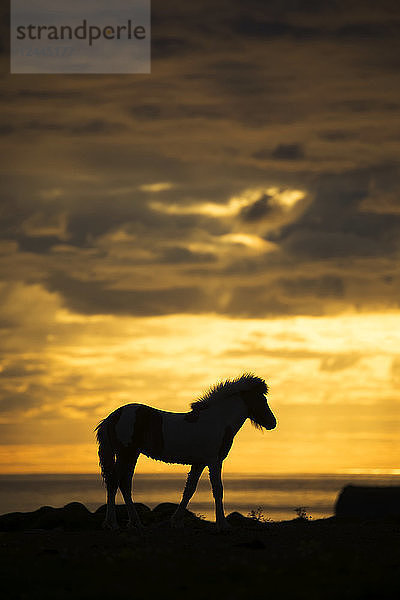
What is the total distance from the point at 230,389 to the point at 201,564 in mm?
7227

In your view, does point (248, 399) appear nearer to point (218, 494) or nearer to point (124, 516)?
point (218, 494)

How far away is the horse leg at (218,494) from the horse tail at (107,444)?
2.20 m

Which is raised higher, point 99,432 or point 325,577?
point 99,432

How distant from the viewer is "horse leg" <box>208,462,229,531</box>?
60.5 ft

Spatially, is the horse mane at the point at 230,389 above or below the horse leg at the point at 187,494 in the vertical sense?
above

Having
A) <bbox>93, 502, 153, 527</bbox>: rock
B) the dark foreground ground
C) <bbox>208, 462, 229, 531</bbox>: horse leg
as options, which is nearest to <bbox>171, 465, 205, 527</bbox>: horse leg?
<bbox>208, 462, 229, 531</bbox>: horse leg

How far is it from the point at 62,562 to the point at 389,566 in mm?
4910

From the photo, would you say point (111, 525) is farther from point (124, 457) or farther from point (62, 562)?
point (62, 562)

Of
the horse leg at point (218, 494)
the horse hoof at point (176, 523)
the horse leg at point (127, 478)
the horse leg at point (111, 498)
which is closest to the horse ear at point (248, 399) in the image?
the horse leg at point (218, 494)

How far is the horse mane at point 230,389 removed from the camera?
19.8m

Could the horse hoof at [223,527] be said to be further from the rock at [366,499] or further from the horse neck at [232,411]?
the rock at [366,499]

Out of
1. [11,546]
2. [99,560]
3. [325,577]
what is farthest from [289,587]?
[11,546]

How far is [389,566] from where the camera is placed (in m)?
12.6

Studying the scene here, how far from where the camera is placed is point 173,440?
1905 cm
